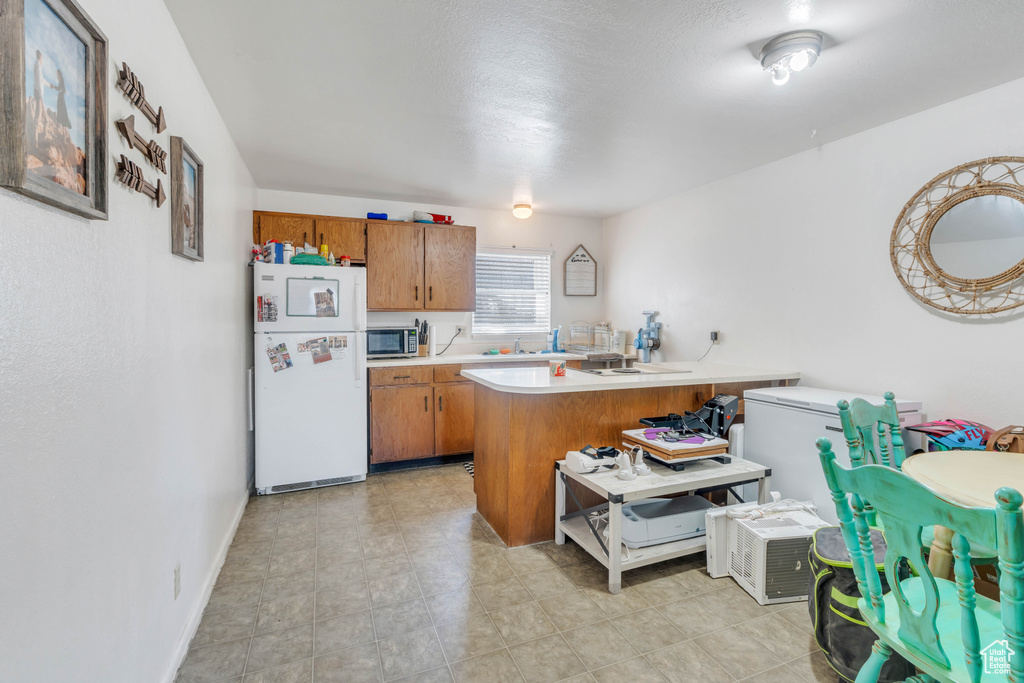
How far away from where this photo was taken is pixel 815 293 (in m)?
3.18

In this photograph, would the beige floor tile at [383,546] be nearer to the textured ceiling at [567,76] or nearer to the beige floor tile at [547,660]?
the beige floor tile at [547,660]

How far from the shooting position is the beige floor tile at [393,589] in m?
2.14

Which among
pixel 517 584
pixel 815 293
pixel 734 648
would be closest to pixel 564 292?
pixel 815 293

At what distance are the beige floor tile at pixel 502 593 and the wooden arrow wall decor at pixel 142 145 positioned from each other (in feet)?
6.94

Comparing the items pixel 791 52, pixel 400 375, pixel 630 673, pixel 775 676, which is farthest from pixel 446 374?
pixel 791 52

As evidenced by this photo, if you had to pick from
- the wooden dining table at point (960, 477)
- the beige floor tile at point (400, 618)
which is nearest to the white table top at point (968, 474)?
the wooden dining table at point (960, 477)

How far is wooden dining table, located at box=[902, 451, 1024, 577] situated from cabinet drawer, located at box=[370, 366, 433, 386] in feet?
10.7

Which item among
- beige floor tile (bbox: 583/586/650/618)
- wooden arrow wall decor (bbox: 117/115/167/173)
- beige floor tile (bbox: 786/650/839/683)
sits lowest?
beige floor tile (bbox: 583/586/650/618)

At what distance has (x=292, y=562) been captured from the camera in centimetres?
248

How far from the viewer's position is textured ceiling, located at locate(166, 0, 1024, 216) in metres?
1.82

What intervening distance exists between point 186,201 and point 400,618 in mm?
1947

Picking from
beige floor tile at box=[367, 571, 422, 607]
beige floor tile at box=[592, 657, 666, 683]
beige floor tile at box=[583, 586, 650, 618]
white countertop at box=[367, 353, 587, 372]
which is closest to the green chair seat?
beige floor tile at box=[592, 657, 666, 683]

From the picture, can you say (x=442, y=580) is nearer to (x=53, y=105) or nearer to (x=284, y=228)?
(x=53, y=105)

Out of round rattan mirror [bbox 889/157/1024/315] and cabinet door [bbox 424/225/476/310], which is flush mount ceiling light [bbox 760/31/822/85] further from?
cabinet door [bbox 424/225/476/310]
